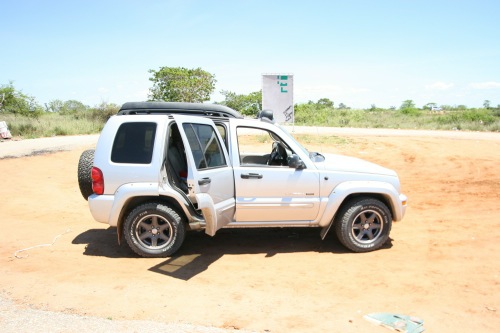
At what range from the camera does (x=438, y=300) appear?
175 inches

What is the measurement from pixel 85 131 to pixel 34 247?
66.2ft

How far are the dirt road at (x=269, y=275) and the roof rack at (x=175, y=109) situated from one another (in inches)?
78.3

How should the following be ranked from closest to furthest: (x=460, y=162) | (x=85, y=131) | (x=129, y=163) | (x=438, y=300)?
1. (x=438, y=300)
2. (x=129, y=163)
3. (x=460, y=162)
4. (x=85, y=131)

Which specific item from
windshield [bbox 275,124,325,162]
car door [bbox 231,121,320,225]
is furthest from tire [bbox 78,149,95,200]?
windshield [bbox 275,124,325,162]

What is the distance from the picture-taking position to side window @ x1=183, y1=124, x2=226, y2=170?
214 inches

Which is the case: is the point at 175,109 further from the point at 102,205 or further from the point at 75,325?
the point at 75,325

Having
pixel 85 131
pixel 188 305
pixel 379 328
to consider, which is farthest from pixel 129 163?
pixel 85 131

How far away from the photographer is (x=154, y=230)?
5758 millimetres

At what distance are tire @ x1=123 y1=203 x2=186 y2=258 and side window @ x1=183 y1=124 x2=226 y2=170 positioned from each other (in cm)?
84

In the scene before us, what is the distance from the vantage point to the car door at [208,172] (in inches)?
203

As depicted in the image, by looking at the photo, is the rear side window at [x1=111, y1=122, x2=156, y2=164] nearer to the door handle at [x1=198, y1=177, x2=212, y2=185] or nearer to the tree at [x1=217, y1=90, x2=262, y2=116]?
the door handle at [x1=198, y1=177, x2=212, y2=185]

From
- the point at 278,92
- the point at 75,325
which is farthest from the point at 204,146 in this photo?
the point at 278,92

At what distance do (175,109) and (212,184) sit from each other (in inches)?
52.8

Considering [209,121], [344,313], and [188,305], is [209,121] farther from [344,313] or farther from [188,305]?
[344,313]
